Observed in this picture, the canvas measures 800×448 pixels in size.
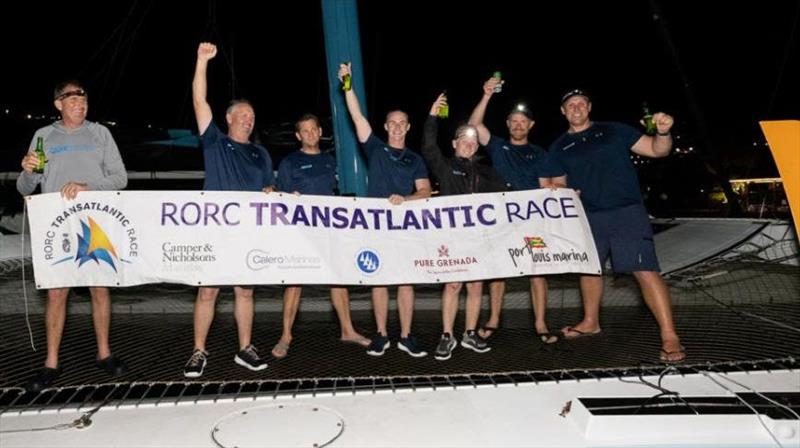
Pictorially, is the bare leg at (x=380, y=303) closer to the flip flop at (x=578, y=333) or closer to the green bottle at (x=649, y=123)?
the flip flop at (x=578, y=333)

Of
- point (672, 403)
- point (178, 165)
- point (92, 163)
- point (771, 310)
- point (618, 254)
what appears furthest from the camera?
point (178, 165)

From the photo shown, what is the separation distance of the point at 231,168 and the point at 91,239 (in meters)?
1.08

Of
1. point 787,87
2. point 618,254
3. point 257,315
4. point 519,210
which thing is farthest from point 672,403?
point 787,87

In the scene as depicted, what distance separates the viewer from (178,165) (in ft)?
33.9

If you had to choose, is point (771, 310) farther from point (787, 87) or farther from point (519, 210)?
point (787, 87)

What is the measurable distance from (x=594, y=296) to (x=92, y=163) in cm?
425

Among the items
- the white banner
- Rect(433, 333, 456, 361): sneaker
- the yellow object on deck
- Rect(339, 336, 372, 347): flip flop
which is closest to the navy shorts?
the white banner

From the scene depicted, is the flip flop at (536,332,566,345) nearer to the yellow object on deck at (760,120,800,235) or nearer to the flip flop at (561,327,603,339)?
the flip flop at (561,327,603,339)

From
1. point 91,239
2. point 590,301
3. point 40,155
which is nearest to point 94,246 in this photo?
point 91,239

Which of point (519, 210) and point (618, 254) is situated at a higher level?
point (519, 210)

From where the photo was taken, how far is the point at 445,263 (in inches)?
158

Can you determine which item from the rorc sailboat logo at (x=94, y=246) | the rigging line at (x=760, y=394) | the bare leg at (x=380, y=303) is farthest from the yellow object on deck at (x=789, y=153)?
the rorc sailboat logo at (x=94, y=246)

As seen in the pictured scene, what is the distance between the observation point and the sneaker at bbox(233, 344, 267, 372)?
3590mm

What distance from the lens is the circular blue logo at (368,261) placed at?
12.9 ft
